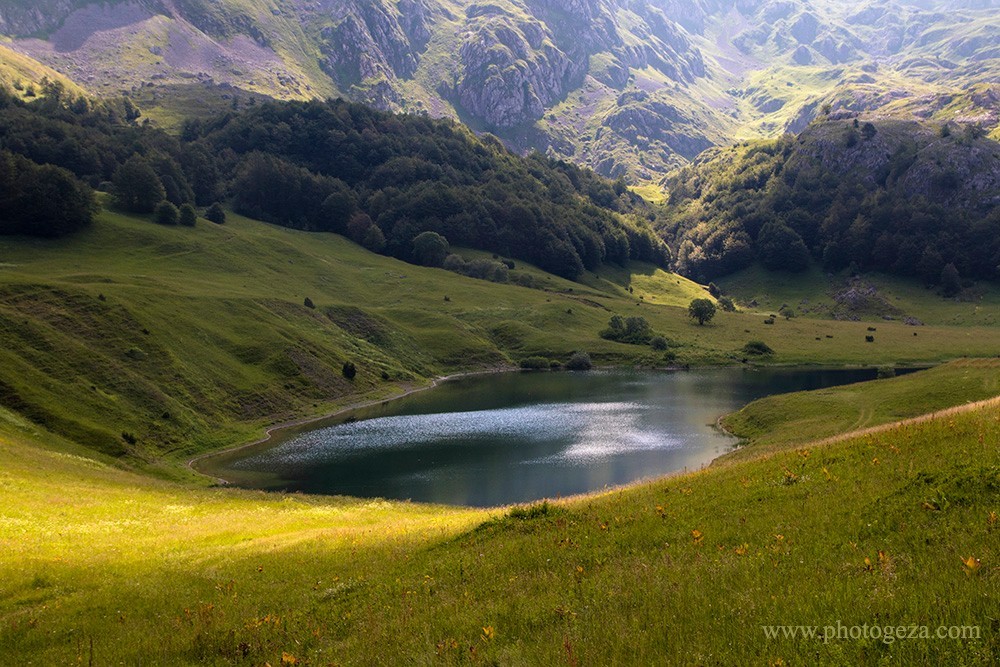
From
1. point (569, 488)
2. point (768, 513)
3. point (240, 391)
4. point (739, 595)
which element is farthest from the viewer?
point (240, 391)

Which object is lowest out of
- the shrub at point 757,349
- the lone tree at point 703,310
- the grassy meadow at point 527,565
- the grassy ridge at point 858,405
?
the shrub at point 757,349

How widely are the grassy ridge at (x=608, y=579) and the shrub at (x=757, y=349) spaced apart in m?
139

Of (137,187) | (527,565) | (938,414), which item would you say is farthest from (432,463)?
(137,187)

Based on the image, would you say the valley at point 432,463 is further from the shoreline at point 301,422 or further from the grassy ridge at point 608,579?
the shoreline at point 301,422

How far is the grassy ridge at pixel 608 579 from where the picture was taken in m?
9.12

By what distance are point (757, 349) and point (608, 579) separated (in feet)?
498

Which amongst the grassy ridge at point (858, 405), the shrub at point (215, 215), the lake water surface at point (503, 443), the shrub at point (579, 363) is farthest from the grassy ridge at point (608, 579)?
the shrub at point (215, 215)

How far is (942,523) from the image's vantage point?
11.7m

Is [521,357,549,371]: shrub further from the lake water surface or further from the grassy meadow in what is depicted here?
the grassy meadow

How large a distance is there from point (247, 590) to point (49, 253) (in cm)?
14893

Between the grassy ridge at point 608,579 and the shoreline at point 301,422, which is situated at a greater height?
the grassy ridge at point 608,579

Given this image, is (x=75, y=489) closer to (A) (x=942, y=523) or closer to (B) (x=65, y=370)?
(B) (x=65, y=370)

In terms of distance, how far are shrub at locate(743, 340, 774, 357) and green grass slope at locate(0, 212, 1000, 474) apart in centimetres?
269

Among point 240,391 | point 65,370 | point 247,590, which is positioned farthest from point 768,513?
point 240,391
